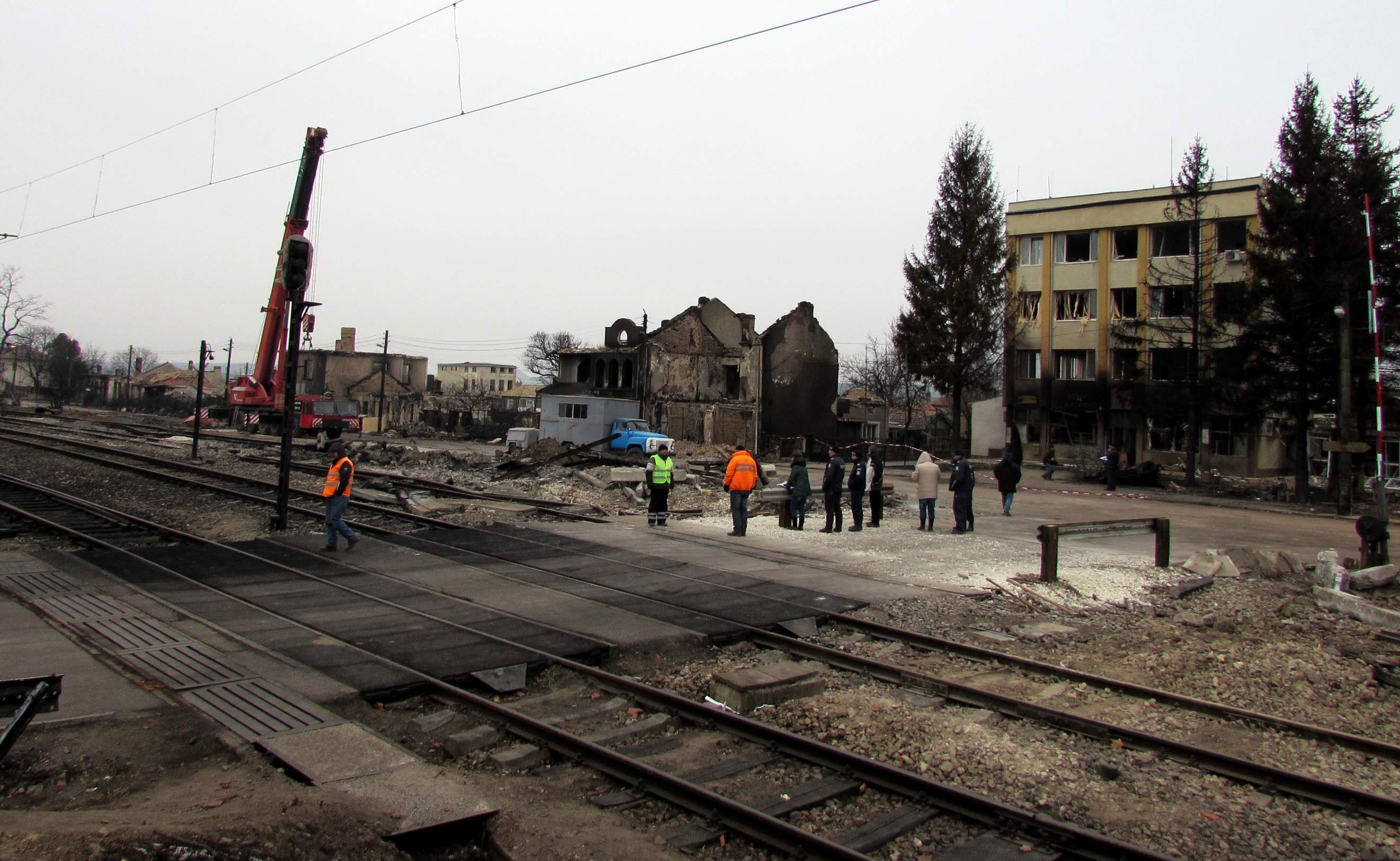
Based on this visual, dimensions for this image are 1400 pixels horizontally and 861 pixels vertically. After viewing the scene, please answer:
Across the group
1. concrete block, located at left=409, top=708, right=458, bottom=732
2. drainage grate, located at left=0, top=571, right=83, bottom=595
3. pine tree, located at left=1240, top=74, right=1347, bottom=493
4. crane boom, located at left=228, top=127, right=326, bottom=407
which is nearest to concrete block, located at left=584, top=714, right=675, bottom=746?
concrete block, located at left=409, top=708, right=458, bottom=732

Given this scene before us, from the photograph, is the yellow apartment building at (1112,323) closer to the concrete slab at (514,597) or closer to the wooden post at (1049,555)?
the wooden post at (1049,555)

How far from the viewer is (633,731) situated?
611 centimetres

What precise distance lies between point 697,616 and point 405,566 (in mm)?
4684

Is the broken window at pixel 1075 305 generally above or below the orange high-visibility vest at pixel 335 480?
above

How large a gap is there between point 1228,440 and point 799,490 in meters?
34.2

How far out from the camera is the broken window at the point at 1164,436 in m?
41.5

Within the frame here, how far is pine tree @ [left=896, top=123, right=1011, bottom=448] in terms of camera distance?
42531mm

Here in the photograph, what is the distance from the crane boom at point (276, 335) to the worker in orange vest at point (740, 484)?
19.4 meters

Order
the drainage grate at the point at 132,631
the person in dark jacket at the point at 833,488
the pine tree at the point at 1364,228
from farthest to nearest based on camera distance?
1. the pine tree at the point at 1364,228
2. the person in dark jacket at the point at 833,488
3. the drainage grate at the point at 132,631

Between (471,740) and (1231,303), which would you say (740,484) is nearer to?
(471,740)

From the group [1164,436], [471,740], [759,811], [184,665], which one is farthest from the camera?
[1164,436]

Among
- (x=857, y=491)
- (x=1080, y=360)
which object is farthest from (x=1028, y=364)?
(x=857, y=491)

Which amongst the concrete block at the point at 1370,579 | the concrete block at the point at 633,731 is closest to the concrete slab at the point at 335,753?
the concrete block at the point at 633,731

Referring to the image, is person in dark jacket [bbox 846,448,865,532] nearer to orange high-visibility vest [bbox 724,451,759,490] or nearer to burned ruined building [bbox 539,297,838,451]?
orange high-visibility vest [bbox 724,451,759,490]
